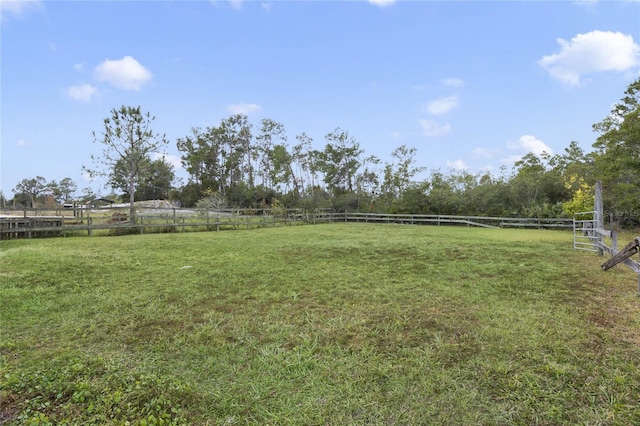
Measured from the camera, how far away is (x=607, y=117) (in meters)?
21.2

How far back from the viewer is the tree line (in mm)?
15961

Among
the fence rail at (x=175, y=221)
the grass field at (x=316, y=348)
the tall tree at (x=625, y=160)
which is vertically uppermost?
the tall tree at (x=625, y=160)

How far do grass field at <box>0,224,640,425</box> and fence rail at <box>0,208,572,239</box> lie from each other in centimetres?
735

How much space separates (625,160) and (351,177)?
58.9 feet

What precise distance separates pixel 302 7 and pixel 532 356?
447 inches

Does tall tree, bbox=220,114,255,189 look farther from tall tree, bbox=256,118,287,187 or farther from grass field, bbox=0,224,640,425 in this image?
grass field, bbox=0,224,640,425

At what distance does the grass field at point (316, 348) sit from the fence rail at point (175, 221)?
24.1 feet

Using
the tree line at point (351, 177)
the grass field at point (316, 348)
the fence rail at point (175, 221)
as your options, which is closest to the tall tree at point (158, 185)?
the tree line at point (351, 177)

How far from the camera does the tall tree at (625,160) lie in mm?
14555

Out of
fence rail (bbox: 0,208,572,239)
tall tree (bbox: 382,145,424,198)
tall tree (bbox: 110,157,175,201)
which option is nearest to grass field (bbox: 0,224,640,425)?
fence rail (bbox: 0,208,572,239)

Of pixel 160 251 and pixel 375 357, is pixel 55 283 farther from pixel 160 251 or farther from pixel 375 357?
pixel 375 357

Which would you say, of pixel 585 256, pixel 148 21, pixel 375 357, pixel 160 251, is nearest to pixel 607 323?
pixel 375 357

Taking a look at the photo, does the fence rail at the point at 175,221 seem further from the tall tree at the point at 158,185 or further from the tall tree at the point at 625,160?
the tall tree at the point at 158,185

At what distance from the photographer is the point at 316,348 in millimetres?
2545
